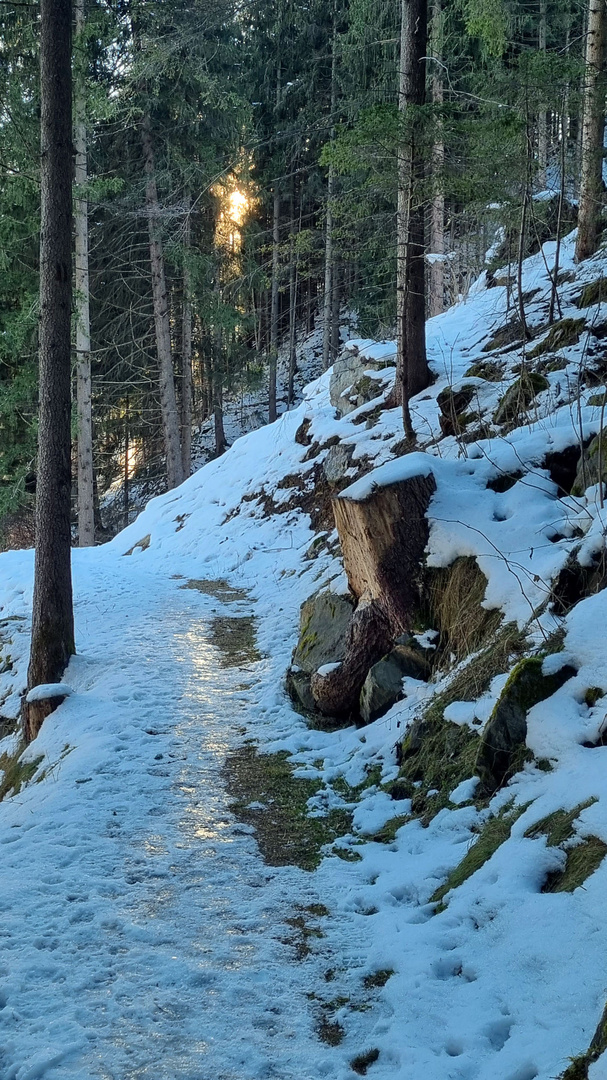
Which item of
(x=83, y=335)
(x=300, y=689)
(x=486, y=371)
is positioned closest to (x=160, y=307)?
(x=83, y=335)

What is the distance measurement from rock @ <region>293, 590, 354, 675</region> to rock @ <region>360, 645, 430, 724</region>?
563mm

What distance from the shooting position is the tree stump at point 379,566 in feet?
20.4

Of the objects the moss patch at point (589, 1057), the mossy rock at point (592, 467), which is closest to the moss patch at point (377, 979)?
the moss patch at point (589, 1057)

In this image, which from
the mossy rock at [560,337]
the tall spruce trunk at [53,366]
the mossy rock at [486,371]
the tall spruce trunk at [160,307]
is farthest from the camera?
the tall spruce trunk at [160,307]

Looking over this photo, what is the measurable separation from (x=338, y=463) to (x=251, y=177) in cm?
1692

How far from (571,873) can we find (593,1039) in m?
0.95

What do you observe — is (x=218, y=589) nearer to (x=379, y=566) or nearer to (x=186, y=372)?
(x=379, y=566)

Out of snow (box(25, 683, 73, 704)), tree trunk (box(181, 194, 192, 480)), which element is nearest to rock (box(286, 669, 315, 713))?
snow (box(25, 683, 73, 704))

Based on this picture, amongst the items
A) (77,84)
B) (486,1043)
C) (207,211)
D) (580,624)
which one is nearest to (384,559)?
(580,624)

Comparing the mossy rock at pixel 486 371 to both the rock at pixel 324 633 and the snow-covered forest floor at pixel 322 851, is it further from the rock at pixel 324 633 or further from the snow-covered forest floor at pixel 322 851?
the rock at pixel 324 633

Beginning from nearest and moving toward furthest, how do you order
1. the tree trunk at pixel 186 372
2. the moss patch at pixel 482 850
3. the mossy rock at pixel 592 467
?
the moss patch at pixel 482 850
the mossy rock at pixel 592 467
the tree trunk at pixel 186 372

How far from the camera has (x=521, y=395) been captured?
7.79 metres

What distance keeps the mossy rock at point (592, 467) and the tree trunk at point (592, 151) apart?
5881mm

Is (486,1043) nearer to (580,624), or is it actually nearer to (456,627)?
(580,624)
